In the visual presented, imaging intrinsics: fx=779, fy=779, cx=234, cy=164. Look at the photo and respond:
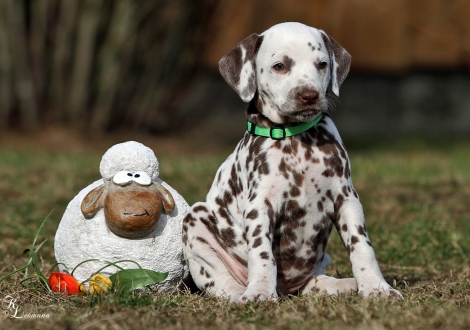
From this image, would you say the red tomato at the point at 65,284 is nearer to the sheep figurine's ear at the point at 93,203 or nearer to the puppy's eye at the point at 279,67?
the sheep figurine's ear at the point at 93,203

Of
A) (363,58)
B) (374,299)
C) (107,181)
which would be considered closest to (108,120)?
(363,58)

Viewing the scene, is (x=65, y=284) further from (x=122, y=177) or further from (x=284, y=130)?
(x=284, y=130)

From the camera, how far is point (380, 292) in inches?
177

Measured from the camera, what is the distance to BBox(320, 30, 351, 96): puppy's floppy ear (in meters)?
5.05

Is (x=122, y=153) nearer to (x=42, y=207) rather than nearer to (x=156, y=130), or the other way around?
(x=42, y=207)

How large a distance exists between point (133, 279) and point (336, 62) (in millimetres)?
1909

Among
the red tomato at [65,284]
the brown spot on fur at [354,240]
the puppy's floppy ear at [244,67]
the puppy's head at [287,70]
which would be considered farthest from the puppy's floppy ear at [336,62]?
the red tomato at [65,284]


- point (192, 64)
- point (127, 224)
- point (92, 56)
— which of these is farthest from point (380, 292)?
point (192, 64)

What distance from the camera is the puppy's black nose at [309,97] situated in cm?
464

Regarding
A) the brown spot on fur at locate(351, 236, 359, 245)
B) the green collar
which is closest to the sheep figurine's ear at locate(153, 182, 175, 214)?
the green collar

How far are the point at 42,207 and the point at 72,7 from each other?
19.8 ft

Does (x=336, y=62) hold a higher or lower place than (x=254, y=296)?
higher

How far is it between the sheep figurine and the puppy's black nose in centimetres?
114

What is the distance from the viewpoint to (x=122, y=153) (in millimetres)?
5078
